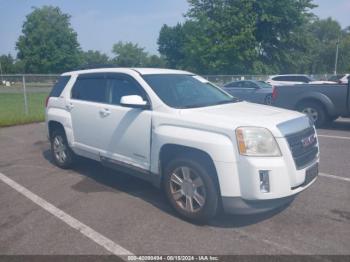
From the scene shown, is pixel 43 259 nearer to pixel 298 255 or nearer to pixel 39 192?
pixel 39 192

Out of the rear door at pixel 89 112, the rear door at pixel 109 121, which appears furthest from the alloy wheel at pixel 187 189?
the rear door at pixel 89 112

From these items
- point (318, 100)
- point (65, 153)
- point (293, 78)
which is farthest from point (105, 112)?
point (293, 78)

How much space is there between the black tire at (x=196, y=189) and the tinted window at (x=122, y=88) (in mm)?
1205

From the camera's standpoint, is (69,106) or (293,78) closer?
(69,106)

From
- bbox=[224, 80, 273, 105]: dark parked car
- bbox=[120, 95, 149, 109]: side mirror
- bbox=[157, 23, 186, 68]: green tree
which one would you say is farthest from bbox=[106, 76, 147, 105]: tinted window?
bbox=[157, 23, 186, 68]: green tree

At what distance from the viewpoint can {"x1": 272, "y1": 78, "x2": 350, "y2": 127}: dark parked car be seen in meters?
9.73

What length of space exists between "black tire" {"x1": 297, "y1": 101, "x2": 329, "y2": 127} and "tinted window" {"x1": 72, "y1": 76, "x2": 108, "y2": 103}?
6.83 m

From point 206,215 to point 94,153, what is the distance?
7.84 feet

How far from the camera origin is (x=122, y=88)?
5246 millimetres

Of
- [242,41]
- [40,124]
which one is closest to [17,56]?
[242,41]

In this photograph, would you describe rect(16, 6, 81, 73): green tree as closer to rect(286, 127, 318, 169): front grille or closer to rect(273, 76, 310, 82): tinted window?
rect(273, 76, 310, 82): tinted window

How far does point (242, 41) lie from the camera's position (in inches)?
1502

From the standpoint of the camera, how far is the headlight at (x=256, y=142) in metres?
3.69

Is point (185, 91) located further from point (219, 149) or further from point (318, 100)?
point (318, 100)
